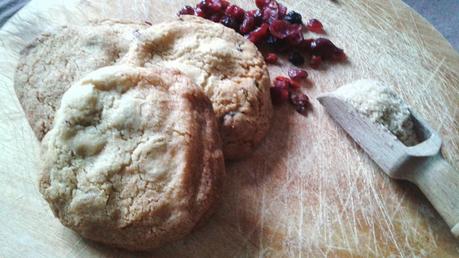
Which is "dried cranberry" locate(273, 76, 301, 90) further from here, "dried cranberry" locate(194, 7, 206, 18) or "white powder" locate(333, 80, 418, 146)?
"dried cranberry" locate(194, 7, 206, 18)

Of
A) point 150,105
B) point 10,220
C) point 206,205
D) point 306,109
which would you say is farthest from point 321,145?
point 10,220

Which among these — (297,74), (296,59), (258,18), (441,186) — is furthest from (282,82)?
(441,186)

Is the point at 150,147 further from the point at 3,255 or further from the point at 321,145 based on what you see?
the point at 321,145

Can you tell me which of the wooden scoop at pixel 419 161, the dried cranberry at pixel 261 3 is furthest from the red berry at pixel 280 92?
the dried cranberry at pixel 261 3

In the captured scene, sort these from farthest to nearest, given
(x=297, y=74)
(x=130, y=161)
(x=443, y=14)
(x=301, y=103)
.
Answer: (x=443, y=14) → (x=297, y=74) → (x=301, y=103) → (x=130, y=161)

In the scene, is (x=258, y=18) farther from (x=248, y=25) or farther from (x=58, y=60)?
(x=58, y=60)

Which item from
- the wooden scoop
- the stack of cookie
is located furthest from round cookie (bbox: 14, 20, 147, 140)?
the wooden scoop
